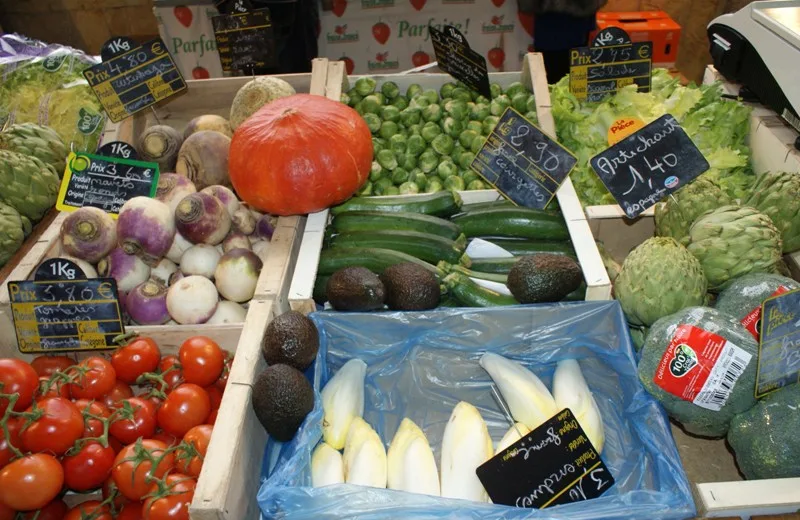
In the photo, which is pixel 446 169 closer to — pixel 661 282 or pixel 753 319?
pixel 661 282

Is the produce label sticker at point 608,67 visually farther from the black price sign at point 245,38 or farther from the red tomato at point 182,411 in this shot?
the red tomato at point 182,411

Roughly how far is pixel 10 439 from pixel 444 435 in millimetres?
1167

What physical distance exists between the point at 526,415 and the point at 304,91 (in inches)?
77.5

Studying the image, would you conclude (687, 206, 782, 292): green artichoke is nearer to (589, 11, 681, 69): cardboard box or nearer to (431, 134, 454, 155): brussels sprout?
(431, 134, 454, 155): brussels sprout

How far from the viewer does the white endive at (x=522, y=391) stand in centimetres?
165

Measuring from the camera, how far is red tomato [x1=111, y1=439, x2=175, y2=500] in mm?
1473

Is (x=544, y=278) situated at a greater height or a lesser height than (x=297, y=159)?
lesser

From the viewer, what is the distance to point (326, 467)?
1.57m

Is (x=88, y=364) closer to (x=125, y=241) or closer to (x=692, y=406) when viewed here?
(x=125, y=241)

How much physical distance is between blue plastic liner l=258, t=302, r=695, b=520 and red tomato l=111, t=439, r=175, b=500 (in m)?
0.27

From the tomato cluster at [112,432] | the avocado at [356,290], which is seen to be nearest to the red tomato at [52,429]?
the tomato cluster at [112,432]

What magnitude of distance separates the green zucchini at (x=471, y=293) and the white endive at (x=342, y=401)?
0.37m

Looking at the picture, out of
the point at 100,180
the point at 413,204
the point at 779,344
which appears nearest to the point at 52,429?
the point at 100,180

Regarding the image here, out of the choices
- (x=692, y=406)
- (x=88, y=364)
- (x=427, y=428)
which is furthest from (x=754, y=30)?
(x=88, y=364)
